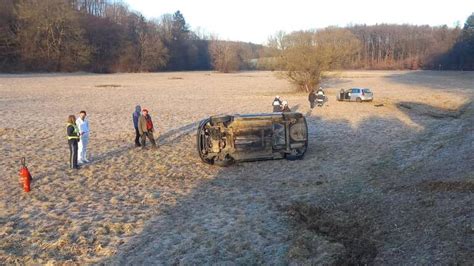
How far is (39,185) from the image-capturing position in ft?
41.6

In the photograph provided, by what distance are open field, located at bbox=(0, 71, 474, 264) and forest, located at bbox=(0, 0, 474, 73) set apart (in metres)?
27.3

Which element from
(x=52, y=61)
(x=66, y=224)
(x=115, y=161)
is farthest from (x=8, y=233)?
(x=52, y=61)

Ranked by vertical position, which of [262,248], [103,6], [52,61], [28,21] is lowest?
[262,248]

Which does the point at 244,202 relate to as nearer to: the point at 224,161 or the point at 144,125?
the point at 224,161

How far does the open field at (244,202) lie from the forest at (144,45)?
27285 millimetres

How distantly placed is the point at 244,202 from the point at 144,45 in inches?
4153

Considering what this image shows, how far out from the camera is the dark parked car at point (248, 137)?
14.8 meters

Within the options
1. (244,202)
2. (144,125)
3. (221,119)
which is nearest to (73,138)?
(144,125)

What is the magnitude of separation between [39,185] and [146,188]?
3.03 m

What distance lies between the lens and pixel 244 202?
444 inches

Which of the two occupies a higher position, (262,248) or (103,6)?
(103,6)

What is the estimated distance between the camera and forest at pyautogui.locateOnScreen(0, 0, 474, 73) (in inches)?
3278

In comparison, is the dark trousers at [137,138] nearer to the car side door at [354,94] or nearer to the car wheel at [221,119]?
the car wheel at [221,119]

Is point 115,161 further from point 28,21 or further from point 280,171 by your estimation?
point 28,21
